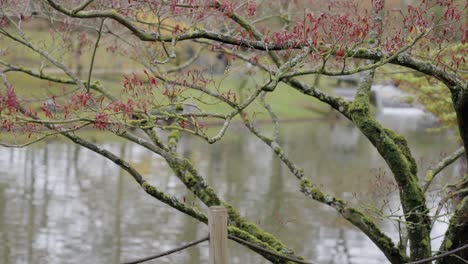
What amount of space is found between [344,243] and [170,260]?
3152 millimetres

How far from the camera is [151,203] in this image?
1416 cm

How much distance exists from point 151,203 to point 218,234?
9.59 m

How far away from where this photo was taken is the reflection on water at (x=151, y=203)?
1096cm

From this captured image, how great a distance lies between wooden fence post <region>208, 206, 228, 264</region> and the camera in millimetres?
4711

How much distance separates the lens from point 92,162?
1917 centimetres

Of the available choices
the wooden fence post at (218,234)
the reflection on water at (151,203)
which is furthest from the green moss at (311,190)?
the wooden fence post at (218,234)

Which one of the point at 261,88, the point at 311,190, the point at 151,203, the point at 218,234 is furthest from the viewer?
the point at 151,203

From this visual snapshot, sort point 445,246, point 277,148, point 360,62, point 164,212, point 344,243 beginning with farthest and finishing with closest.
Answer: point 164,212
point 344,243
point 360,62
point 277,148
point 445,246

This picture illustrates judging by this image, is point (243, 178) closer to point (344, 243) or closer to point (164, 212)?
point (164, 212)

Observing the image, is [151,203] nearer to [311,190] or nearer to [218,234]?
[311,190]

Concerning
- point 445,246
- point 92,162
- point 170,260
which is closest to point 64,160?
point 92,162

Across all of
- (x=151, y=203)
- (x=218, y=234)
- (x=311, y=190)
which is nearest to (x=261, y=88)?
(x=218, y=234)

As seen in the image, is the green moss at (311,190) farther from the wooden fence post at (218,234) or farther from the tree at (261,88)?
the wooden fence post at (218,234)

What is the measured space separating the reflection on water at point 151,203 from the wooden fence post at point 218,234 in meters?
2.73
